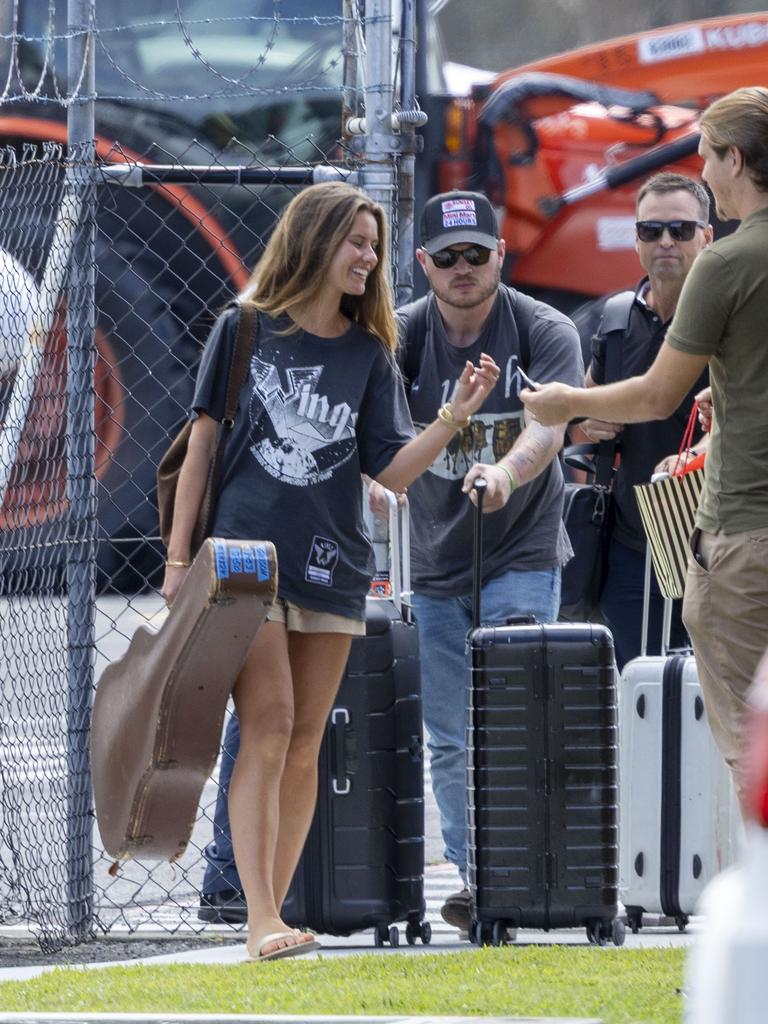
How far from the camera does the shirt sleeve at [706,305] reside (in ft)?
13.5

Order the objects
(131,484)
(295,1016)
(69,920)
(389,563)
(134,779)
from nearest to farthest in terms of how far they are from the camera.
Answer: (295,1016) → (134,779) → (69,920) → (389,563) → (131,484)

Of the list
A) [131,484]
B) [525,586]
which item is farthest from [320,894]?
[131,484]

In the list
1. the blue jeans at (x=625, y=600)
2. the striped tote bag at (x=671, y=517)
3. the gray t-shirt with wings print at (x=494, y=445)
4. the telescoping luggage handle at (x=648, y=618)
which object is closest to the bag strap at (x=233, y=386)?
the gray t-shirt with wings print at (x=494, y=445)

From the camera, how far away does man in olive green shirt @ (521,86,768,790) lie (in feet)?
13.5

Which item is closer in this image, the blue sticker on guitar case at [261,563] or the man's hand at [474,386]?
the blue sticker on guitar case at [261,563]

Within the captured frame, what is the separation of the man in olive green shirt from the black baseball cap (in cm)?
147

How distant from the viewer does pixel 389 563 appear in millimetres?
6164

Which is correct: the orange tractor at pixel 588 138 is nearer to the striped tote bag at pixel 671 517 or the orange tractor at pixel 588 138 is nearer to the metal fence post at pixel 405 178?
the metal fence post at pixel 405 178

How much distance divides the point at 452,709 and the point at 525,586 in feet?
1.58

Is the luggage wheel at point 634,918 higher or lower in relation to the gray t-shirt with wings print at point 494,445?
lower

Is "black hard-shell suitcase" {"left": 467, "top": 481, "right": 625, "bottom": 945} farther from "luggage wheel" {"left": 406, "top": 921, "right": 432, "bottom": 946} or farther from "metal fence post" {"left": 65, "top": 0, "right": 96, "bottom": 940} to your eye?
"metal fence post" {"left": 65, "top": 0, "right": 96, "bottom": 940}

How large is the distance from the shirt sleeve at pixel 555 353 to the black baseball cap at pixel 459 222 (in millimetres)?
274

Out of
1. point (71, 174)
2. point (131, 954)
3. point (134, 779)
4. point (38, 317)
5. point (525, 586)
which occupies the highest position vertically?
point (71, 174)

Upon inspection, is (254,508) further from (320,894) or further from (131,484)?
(131,484)
